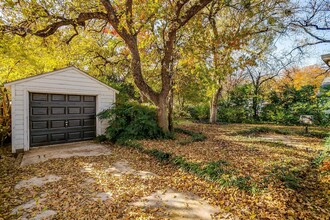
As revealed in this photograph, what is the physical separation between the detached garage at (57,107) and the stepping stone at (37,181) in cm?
315

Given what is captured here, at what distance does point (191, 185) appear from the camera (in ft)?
→ 13.3

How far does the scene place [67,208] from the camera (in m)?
3.13

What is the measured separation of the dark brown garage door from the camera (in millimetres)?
7031

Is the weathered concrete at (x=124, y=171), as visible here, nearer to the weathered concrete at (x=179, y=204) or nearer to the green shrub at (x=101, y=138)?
the weathered concrete at (x=179, y=204)

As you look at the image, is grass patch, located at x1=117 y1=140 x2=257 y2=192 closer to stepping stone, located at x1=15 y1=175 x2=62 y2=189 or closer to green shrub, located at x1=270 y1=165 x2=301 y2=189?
green shrub, located at x1=270 y1=165 x2=301 y2=189

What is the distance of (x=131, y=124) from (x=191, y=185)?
4414mm

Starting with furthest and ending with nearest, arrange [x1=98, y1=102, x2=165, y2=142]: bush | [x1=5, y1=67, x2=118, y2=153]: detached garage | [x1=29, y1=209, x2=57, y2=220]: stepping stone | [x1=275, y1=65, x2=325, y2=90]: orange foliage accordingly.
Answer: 1. [x1=275, y1=65, x2=325, y2=90]: orange foliage
2. [x1=98, y1=102, x2=165, y2=142]: bush
3. [x1=5, y1=67, x2=118, y2=153]: detached garage
4. [x1=29, y1=209, x2=57, y2=220]: stepping stone

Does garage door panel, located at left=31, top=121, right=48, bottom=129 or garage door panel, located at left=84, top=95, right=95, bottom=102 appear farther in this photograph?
garage door panel, located at left=84, top=95, right=95, bottom=102

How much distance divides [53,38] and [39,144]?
4529 millimetres

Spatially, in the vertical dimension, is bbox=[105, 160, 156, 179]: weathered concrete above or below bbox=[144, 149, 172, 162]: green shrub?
below

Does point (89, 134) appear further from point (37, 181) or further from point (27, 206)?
point (27, 206)

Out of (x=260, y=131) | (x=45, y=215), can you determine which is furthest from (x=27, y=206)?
(x=260, y=131)

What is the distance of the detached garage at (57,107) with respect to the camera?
6.66 meters

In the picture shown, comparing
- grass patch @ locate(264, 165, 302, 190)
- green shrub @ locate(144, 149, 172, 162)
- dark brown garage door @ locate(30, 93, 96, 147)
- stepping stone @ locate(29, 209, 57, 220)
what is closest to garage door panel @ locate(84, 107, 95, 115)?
dark brown garage door @ locate(30, 93, 96, 147)
